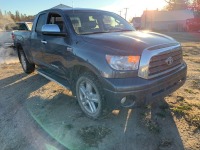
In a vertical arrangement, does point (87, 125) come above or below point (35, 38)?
below

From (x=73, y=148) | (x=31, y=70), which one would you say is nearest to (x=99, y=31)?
(x=73, y=148)

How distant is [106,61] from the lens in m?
3.43

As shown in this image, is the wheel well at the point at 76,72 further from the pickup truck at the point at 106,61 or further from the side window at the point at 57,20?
the side window at the point at 57,20

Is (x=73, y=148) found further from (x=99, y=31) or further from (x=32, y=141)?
(x=99, y=31)

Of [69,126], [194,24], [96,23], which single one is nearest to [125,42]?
[96,23]

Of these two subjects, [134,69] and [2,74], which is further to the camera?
[2,74]

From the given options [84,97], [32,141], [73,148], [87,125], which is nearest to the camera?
Result: [73,148]

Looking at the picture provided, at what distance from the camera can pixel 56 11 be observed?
16.2 ft

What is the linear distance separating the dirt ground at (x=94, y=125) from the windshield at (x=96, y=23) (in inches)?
62.6

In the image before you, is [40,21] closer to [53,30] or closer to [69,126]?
[53,30]

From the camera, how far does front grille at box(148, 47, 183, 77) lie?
11.4 ft

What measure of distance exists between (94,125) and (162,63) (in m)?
1.54

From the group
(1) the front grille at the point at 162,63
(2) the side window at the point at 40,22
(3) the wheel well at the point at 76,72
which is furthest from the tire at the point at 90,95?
(2) the side window at the point at 40,22

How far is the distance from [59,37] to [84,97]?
1294 mm
